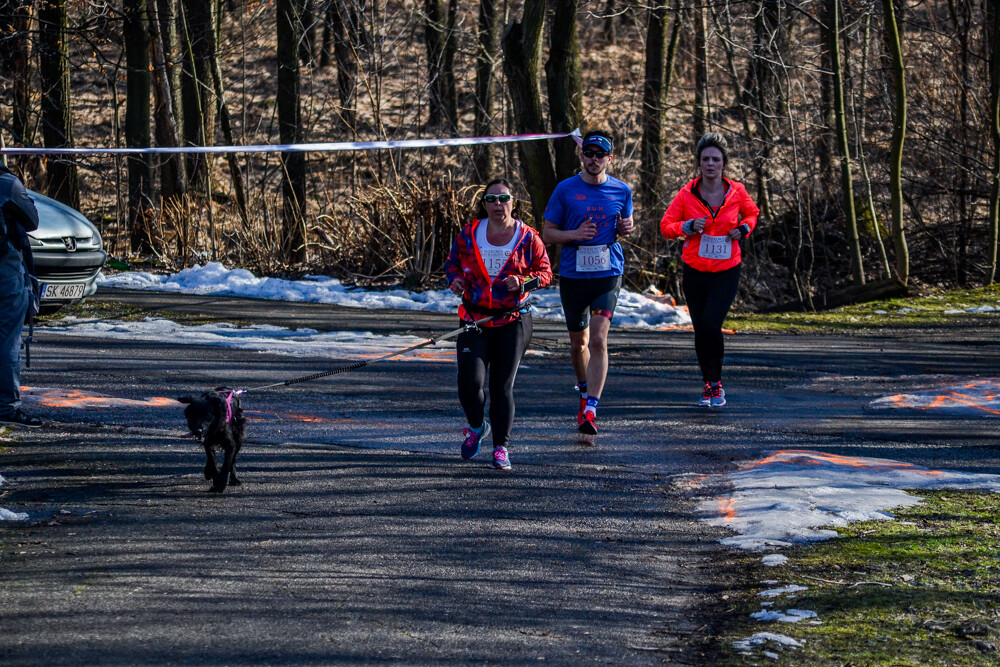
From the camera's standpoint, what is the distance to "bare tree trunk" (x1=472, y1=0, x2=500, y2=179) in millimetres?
26016

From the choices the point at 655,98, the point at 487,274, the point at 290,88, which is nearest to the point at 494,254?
the point at 487,274

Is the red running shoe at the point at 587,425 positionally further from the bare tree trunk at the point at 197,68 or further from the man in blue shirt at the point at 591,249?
the bare tree trunk at the point at 197,68

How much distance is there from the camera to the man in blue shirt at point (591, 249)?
27.2 feet

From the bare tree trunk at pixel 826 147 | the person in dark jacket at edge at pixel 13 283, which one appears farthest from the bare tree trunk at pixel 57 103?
the person in dark jacket at edge at pixel 13 283

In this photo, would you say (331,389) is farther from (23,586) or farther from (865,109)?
(865,109)

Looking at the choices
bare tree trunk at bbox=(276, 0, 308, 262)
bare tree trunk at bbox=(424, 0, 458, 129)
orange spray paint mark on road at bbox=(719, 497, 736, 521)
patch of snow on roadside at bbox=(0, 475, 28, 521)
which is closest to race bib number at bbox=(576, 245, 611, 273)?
orange spray paint mark on road at bbox=(719, 497, 736, 521)

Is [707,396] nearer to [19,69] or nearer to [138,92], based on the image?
[138,92]

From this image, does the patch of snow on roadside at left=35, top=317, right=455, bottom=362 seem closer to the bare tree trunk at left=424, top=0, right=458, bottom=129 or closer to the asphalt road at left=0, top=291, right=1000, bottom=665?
the asphalt road at left=0, top=291, right=1000, bottom=665

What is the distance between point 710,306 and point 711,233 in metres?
0.56

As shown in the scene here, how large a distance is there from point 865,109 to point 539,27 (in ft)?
27.5

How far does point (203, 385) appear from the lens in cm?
983

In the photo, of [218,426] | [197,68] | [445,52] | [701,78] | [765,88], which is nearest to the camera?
[218,426]

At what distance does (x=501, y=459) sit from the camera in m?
7.28

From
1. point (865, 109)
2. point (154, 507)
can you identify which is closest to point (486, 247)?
point (154, 507)
